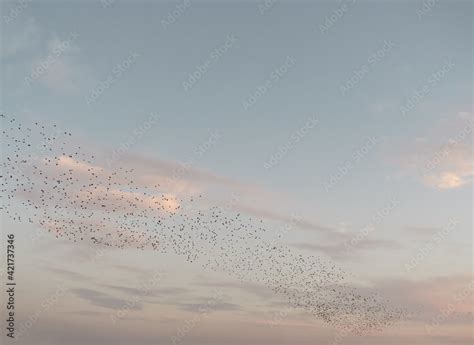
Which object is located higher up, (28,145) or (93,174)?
(93,174)

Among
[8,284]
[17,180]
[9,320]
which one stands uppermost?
[17,180]

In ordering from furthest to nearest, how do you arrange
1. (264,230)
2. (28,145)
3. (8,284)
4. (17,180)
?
(264,230) < (8,284) < (17,180) < (28,145)

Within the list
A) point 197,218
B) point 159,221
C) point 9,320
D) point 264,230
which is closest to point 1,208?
point 9,320

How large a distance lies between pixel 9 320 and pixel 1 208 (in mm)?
11928

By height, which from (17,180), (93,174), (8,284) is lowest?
(8,284)

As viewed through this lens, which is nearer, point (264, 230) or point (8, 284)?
point (8, 284)

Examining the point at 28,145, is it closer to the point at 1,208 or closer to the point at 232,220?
the point at 1,208

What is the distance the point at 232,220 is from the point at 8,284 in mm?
23842

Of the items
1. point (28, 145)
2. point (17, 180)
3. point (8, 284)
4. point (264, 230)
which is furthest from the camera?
point (264, 230)

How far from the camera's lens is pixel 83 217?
53.6 meters

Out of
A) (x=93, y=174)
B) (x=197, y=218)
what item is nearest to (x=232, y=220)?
(x=197, y=218)

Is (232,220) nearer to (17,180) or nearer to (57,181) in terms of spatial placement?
(57,181)

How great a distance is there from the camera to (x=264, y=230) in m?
59.3

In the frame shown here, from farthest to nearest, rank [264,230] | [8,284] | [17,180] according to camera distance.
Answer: [264,230] < [8,284] < [17,180]
